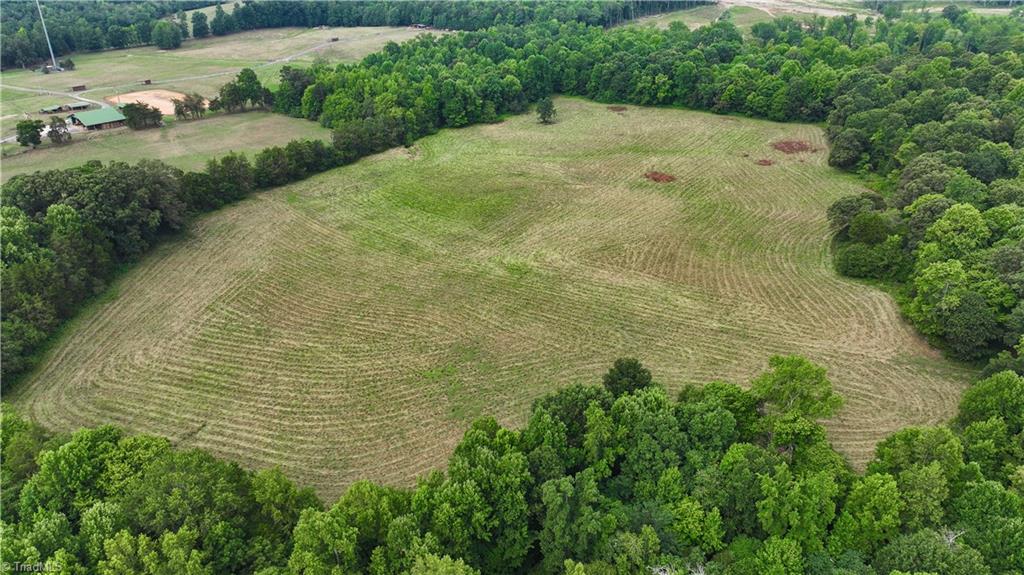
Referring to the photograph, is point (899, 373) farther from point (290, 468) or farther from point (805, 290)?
point (290, 468)

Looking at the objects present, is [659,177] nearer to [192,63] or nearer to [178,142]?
[178,142]

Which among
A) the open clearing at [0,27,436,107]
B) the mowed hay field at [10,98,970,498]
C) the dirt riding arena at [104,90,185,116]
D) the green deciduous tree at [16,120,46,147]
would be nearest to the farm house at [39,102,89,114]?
the dirt riding arena at [104,90,185,116]

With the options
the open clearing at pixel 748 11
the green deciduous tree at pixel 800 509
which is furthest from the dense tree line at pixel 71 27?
the green deciduous tree at pixel 800 509

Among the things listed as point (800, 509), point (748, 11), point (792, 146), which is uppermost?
point (748, 11)

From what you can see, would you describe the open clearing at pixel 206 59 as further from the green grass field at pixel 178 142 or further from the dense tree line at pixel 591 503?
the dense tree line at pixel 591 503

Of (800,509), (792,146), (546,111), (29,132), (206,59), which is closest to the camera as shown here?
(800,509)

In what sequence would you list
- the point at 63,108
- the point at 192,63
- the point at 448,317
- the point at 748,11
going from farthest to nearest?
the point at 748,11 → the point at 192,63 → the point at 63,108 → the point at 448,317

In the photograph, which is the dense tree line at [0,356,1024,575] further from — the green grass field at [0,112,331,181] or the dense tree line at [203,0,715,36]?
the dense tree line at [203,0,715,36]

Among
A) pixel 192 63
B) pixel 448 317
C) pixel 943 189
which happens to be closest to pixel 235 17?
pixel 192 63
